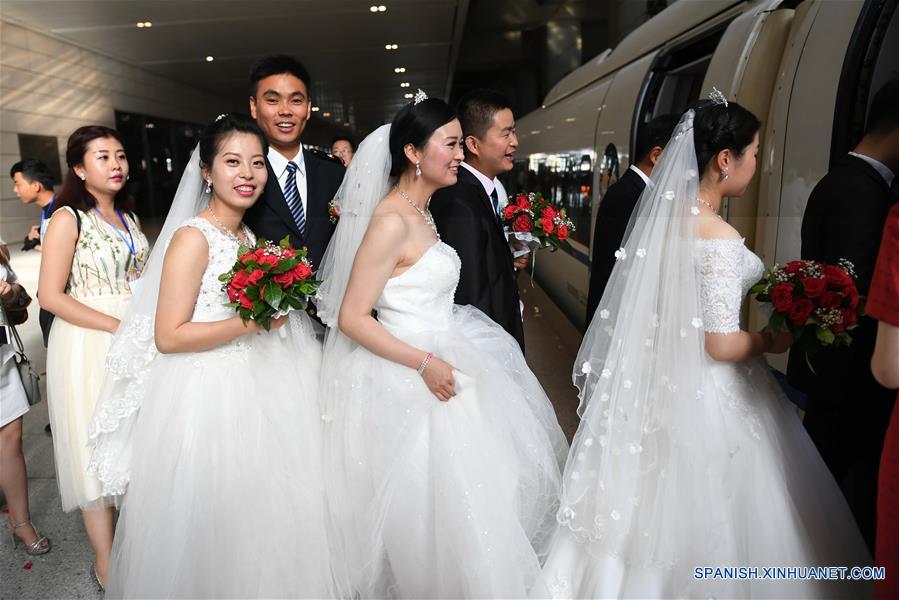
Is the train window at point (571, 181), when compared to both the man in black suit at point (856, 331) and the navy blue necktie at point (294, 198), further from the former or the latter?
the navy blue necktie at point (294, 198)

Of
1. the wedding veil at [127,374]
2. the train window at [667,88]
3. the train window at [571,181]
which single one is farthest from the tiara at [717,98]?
the train window at [571,181]

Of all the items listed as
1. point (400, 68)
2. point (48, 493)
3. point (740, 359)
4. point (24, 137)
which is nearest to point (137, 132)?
point (24, 137)

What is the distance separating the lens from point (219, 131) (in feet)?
7.07

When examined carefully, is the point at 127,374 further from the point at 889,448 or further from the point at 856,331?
the point at 856,331

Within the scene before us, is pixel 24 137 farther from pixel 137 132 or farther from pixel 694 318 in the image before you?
pixel 694 318

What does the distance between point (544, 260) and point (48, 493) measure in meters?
7.84

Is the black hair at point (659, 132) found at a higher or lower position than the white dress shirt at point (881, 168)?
higher

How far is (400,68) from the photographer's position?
17.2 meters

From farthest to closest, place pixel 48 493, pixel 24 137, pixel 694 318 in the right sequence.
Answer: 1. pixel 24 137
2. pixel 48 493
3. pixel 694 318

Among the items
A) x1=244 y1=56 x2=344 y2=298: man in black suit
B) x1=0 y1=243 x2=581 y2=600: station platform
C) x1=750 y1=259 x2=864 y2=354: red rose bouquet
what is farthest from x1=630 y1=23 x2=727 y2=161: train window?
x1=750 y1=259 x2=864 y2=354: red rose bouquet

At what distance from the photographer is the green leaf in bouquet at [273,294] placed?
6.42ft

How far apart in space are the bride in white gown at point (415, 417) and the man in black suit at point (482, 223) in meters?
0.37

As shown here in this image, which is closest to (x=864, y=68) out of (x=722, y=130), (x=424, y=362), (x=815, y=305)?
(x=722, y=130)

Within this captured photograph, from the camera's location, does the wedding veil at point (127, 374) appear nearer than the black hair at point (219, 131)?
No
